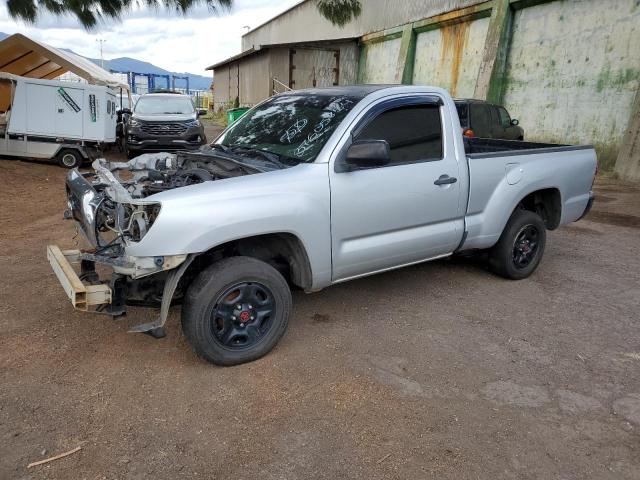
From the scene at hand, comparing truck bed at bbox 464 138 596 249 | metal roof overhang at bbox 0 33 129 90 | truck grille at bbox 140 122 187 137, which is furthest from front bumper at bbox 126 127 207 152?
truck bed at bbox 464 138 596 249

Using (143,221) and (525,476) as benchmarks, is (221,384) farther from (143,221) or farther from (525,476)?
(525,476)

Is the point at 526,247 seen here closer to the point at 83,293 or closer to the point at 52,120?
the point at 83,293

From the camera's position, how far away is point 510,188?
480 cm

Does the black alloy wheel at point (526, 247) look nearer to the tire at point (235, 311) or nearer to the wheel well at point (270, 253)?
the wheel well at point (270, 253)

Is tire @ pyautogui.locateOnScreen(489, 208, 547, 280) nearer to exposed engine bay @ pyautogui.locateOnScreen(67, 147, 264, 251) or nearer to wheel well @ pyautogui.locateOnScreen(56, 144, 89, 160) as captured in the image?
exposed engine bay @ pyautogui.locateOnScreen(67, 147, 264, 251)

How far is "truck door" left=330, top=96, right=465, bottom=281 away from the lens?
3.71m

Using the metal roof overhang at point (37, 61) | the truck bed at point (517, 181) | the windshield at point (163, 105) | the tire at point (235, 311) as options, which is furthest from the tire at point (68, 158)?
the tire at point (235, 311)

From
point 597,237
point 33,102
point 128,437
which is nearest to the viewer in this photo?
point 128,437

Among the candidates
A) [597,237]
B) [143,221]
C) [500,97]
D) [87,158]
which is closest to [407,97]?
[143,221]

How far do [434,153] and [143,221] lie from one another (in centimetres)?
242

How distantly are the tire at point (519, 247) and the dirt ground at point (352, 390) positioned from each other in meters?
0.25

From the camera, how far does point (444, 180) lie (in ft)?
13.9

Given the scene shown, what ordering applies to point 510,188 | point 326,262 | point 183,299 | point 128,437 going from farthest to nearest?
point 510,188 → point 326,262 → point 183,299 → point 128,437

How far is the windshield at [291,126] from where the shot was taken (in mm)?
3846
